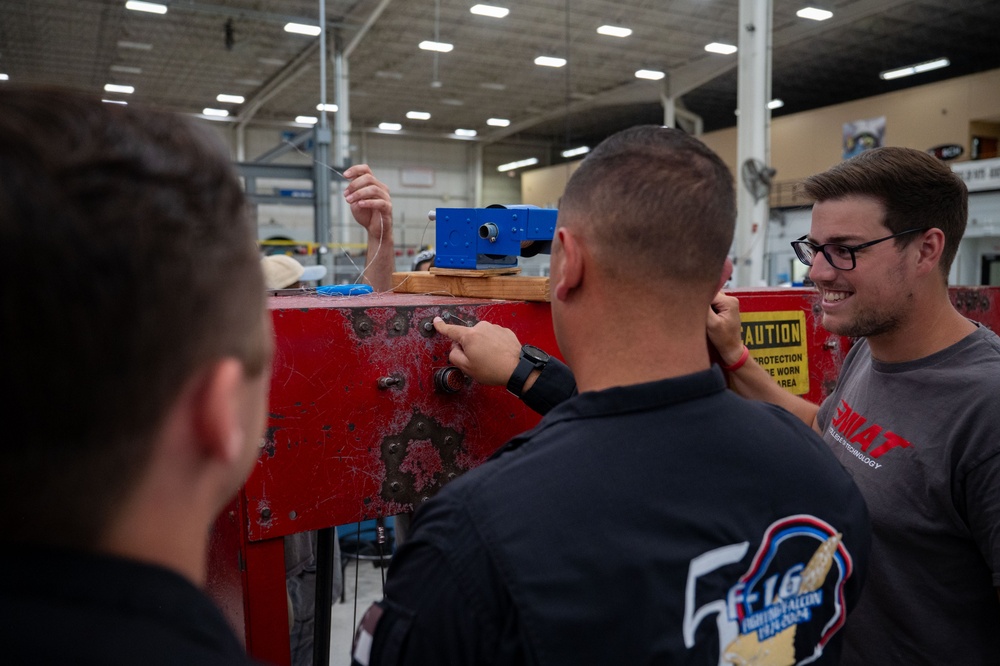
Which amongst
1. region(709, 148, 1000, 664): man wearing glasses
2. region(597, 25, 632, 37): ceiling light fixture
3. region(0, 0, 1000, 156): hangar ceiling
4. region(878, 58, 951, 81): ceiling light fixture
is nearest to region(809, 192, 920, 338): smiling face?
region(709, 148, 1000, 664): man wearing glasses

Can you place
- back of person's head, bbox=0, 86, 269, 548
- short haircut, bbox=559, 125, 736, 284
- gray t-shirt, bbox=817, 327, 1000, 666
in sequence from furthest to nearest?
gray t-shirt, bbox=817, 327, 1000, 666 < short haircut, bbox=559, 125, 736, 284 < back of person's head, bbox=0, 86, 269, 548

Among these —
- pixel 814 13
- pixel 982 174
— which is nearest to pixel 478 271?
pixel 982 174

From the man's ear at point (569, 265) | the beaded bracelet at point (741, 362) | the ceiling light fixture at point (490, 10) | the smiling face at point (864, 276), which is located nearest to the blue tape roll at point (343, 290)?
the man's ear at point (569, 265)

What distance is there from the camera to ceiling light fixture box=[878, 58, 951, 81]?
47.5ft

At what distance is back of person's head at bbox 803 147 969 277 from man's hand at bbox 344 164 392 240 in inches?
47.6

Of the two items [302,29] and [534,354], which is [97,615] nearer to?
[534,354]

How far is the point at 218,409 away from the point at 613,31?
1347cm

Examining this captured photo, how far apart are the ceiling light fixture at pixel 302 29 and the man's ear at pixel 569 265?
12.4 meters

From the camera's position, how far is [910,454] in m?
1.46

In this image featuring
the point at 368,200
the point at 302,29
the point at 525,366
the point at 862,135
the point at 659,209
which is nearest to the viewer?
the point at 659,209

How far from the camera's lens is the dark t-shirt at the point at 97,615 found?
18.3 inches

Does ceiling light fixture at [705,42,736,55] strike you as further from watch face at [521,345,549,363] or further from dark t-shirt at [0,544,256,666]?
dark t-shirt at [0,544,256,666]

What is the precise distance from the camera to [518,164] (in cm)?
2277

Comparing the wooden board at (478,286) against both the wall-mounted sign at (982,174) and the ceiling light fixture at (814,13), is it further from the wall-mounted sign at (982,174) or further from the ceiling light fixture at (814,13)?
the ceiling light fixture at (814,13)
